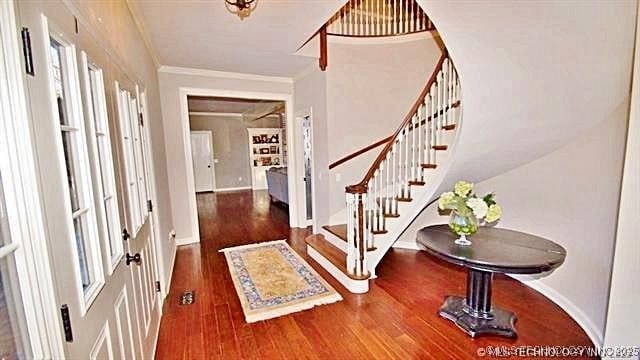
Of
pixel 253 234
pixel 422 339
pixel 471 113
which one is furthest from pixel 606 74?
pixel 253 234

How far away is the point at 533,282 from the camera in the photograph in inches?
122

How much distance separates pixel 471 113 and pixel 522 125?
53 centimetres

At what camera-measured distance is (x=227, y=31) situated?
10.3 feet

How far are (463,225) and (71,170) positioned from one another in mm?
2512

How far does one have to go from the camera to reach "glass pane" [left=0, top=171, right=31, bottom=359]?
0.76 m

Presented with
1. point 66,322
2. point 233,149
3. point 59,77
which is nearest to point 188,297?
point 66,322

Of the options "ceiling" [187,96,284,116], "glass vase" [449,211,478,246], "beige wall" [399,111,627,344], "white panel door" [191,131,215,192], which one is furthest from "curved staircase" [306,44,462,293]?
"white panel door" [191,131,215,192]

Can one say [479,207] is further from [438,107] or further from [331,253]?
[331,253]

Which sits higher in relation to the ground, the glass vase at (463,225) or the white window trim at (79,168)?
the white window trim at (79,168)

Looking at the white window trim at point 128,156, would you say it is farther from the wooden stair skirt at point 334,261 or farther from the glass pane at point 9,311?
the wooden stair skirt at point 334,261

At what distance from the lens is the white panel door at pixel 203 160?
31.4ft

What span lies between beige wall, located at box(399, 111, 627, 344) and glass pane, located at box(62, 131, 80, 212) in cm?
339

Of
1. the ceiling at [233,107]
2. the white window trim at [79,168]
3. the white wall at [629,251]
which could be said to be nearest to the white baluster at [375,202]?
the white wall at [629,251]

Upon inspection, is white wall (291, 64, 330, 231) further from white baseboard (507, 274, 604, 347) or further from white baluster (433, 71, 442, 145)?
white baseboard (507, 274, 604, 347)
